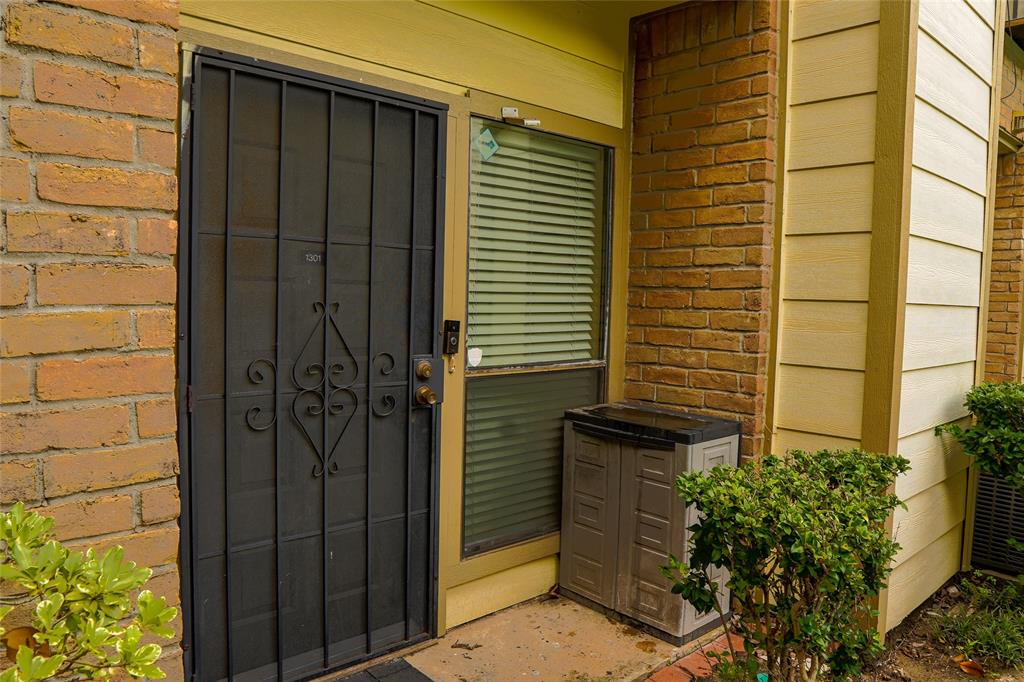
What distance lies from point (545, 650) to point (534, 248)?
1744mm

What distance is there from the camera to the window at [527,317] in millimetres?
3035

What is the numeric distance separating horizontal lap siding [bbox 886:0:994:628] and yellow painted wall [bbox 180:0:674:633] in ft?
4.21

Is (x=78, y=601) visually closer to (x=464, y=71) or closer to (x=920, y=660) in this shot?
(x=464, y=71)

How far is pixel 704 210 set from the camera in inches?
128

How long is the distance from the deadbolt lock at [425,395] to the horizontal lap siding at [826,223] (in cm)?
154

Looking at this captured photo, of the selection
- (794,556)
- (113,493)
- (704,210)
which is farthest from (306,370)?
(704,210)

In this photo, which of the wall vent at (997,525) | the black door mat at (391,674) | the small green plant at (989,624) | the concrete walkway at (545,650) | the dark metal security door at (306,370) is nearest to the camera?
the dark metal security door at (306,370)

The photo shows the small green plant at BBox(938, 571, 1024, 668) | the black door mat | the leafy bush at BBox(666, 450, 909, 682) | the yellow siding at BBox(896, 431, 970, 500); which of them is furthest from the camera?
the yellow siding at BBox(896, 431, 970, 500)

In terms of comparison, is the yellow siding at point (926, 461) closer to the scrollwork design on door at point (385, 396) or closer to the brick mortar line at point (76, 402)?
the scrollwork design on door at point (385, 396)

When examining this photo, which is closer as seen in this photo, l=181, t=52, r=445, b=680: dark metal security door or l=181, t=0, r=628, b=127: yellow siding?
l=181, t=52, r=445, b=680: dark metal security door

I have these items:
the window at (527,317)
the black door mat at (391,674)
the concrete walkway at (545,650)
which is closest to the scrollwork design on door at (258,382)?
the window at (527,317)

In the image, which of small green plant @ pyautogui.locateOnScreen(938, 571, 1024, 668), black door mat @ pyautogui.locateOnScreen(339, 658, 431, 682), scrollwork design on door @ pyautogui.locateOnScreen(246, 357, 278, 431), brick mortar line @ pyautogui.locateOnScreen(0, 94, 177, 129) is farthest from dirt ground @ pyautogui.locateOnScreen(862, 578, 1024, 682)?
brick mortar line @ pyautogui.locateOnScreen(0, 94, 177, 129)

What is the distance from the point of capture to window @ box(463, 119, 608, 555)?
3035 millimetres

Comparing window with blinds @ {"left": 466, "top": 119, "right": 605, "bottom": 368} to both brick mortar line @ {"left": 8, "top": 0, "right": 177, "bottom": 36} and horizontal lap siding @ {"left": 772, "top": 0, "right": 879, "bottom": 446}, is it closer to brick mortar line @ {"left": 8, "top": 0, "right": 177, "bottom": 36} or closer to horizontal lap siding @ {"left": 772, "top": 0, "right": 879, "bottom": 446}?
horizontal lap siding @ {"left": 772, "top": 0, "right": 879, "bottom": 446}
